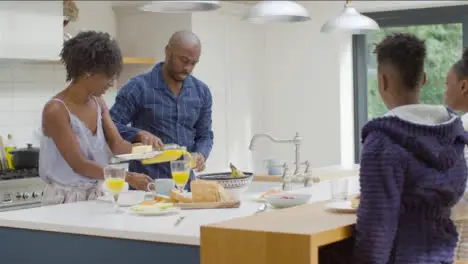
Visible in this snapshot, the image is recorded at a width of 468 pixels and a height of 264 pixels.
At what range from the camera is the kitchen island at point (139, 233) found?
248 cm

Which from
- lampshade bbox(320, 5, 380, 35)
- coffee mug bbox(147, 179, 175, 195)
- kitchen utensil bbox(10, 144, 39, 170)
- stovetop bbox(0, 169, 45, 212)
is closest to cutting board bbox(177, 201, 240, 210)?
coffee mug bbox(147, 179, 175, 195)

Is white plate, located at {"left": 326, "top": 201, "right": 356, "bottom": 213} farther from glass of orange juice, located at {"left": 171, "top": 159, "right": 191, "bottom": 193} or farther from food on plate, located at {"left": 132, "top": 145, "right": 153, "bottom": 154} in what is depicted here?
food on plate, located at {"left": 132, "top": 145, "right": 153, "bottom": 154}

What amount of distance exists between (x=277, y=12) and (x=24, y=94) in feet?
7.05

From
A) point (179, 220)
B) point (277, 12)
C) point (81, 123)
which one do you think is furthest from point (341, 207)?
point (277, 12)

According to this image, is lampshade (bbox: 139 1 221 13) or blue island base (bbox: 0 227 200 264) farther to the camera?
lampshade (bbox: 139 1 221 13)

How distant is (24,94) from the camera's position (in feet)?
19.6

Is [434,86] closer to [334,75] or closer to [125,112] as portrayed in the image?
[334,75]

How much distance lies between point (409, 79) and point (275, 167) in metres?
2.40

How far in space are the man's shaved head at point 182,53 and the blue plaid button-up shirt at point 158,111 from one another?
11 centimetres

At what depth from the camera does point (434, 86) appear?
6.84 metres

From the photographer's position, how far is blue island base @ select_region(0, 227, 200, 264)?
2.78 m

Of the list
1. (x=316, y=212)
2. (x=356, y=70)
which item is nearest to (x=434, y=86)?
(x=356, y=70)

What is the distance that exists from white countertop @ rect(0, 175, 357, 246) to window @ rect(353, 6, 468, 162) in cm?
340

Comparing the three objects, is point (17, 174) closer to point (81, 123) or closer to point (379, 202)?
point (81, 123)
